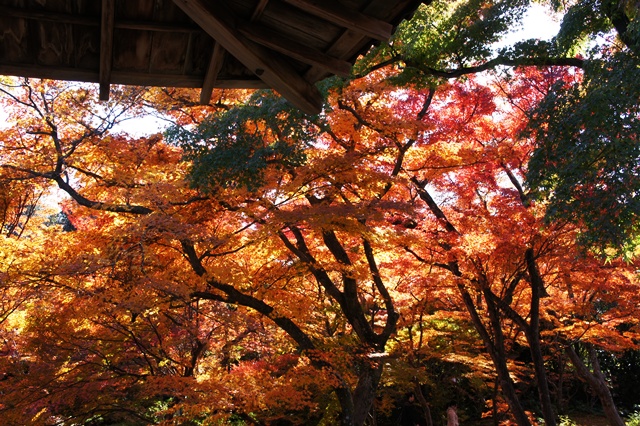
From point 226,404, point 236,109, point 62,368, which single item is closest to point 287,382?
point 226,404

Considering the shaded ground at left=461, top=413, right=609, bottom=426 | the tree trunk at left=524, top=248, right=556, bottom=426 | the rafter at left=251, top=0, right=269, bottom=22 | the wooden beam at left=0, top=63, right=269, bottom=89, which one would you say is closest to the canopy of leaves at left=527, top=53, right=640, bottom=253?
the tree trunk at left=524, top=248, right=556, bottom=426

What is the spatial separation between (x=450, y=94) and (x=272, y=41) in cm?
869

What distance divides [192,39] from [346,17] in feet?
2.26

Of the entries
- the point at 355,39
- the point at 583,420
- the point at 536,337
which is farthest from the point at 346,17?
the point at 583,420

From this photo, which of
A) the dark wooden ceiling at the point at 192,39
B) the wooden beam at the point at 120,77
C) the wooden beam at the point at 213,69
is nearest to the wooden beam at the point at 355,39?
the dark wooden ceiling at the point at 192,39

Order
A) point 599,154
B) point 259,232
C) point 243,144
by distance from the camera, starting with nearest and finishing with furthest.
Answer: point 599,154 < point 243,144 < point 259,232

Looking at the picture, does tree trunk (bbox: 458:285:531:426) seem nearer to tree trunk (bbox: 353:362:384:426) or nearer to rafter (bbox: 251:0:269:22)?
tree trunk (bbox: 353:362:384:426)

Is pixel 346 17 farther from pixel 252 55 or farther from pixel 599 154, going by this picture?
pixel 599 154

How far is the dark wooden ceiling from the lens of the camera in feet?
6.07

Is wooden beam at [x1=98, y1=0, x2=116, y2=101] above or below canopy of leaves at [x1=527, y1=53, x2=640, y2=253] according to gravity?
below

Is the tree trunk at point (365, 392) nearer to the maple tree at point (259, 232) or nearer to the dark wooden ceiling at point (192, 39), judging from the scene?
the maple tree at point (259, 232)

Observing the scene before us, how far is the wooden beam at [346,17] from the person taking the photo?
5.88ft

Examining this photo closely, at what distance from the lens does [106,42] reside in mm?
1959

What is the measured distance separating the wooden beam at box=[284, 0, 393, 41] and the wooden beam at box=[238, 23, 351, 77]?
0.20 meters
